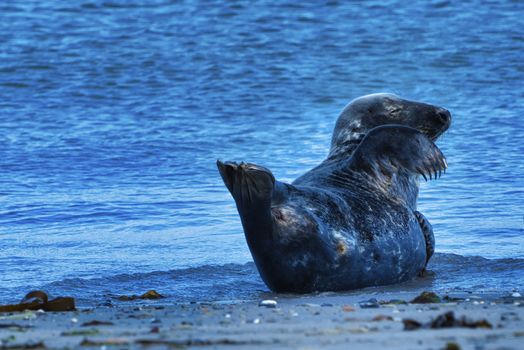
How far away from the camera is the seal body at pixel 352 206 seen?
224 inches

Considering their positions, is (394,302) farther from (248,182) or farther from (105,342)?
(105,342)

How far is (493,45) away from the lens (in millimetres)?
14508

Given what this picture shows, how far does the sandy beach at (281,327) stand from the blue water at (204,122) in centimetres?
141

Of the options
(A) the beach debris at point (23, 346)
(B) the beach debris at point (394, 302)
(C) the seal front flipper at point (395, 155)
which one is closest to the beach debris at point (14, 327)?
(A) the beach debris at point (23, 346)

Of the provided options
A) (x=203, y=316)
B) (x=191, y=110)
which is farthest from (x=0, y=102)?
(x=203, y=316)

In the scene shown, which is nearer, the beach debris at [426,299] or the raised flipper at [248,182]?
the beach debris at [426,299]

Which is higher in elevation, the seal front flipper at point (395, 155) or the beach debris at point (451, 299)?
the seal front flipper at point (395, 155)

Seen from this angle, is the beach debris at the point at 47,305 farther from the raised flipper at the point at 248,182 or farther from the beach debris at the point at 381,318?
the beach debris at the point at 381,318

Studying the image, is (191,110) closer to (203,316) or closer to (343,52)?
(343,52)

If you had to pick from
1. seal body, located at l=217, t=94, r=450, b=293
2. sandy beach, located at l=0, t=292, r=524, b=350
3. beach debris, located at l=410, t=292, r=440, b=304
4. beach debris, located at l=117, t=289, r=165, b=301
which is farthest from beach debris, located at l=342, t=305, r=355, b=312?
beach debris, located at l=117, t=289, r=165, b=301

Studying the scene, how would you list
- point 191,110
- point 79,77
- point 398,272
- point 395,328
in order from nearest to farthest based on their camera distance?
point 395,328, point 398,272, point 191,110, point 79,77

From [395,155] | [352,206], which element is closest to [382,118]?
[395,155]

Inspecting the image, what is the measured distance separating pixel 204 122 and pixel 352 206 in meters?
5.95

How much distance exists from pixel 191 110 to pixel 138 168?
90.5 inches
